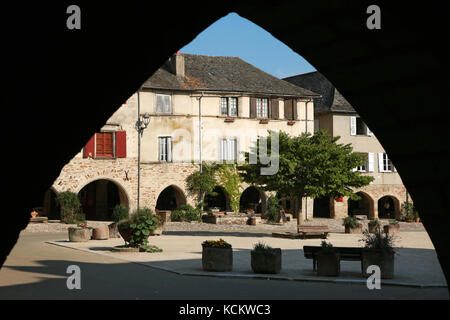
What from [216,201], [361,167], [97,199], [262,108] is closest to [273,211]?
[216,201]

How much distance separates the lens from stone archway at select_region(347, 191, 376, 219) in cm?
3603

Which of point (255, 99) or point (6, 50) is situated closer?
point (6, 50)

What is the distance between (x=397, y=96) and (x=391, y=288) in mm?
8097

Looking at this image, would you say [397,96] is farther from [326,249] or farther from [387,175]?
[387,175]

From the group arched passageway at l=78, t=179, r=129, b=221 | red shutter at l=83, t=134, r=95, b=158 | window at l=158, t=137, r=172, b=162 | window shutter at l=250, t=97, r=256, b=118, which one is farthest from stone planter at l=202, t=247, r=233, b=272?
window shutter at l=250, t=97, r=256, b=118

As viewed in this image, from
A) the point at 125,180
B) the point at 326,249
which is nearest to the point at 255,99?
the point at 125,180

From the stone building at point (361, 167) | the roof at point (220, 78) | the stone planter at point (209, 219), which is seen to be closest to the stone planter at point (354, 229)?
the stone planter at point (209, 219)

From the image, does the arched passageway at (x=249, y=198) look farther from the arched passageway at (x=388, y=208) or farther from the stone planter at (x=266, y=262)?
the stone planter at (x=266, y=262)

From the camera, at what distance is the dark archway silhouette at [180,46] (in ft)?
5.82

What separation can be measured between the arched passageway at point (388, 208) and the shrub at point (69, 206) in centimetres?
2127

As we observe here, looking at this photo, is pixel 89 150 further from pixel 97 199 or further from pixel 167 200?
pixel 167 200

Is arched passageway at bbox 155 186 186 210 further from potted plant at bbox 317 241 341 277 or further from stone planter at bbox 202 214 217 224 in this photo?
potted plant at bbox 317 241 341 277

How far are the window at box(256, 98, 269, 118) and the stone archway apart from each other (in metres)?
8.57
